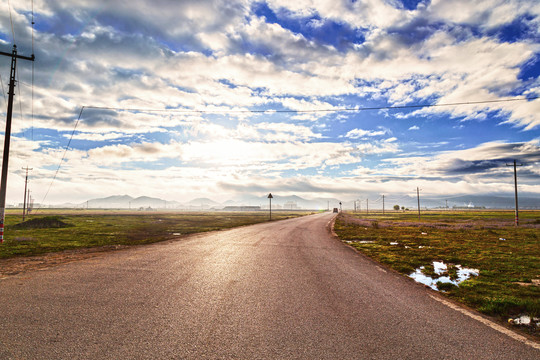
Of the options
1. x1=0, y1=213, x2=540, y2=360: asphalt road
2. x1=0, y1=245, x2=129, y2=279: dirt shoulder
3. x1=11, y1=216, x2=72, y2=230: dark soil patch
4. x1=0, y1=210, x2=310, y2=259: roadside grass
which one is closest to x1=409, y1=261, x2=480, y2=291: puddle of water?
x1=0, y1=213, x2=540, y2=360: asphalt road

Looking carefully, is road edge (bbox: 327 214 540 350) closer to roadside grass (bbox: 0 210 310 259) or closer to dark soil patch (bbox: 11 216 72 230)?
roadside grass (bbox: 0 210 310 259)

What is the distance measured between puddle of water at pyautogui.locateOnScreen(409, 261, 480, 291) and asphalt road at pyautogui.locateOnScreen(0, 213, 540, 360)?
896 mm

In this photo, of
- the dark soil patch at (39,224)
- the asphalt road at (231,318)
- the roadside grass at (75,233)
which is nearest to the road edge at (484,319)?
the asphalt road at (231,318)

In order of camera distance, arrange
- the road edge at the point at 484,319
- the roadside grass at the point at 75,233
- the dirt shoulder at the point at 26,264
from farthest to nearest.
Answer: the roadside grass at the point at 75,233 < the dirt shoulder at the point at 26,264 < the road edge at the point at 484,319

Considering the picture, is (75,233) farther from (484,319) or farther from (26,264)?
(484,319)

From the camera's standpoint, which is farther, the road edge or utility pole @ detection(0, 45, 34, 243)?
utility pole @ detection(0, 45, 34, 243)

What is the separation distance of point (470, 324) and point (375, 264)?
6535 mm

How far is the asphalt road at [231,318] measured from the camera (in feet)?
13.8

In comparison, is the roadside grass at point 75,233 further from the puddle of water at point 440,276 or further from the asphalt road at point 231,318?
the puddle of water at point 440,276

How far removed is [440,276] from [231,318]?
343 inches

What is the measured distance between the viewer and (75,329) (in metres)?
4.80

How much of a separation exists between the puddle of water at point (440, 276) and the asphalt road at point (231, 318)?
2.94 feet

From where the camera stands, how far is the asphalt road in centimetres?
419

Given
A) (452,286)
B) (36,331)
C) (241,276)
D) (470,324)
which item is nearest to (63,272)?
(36,331)
